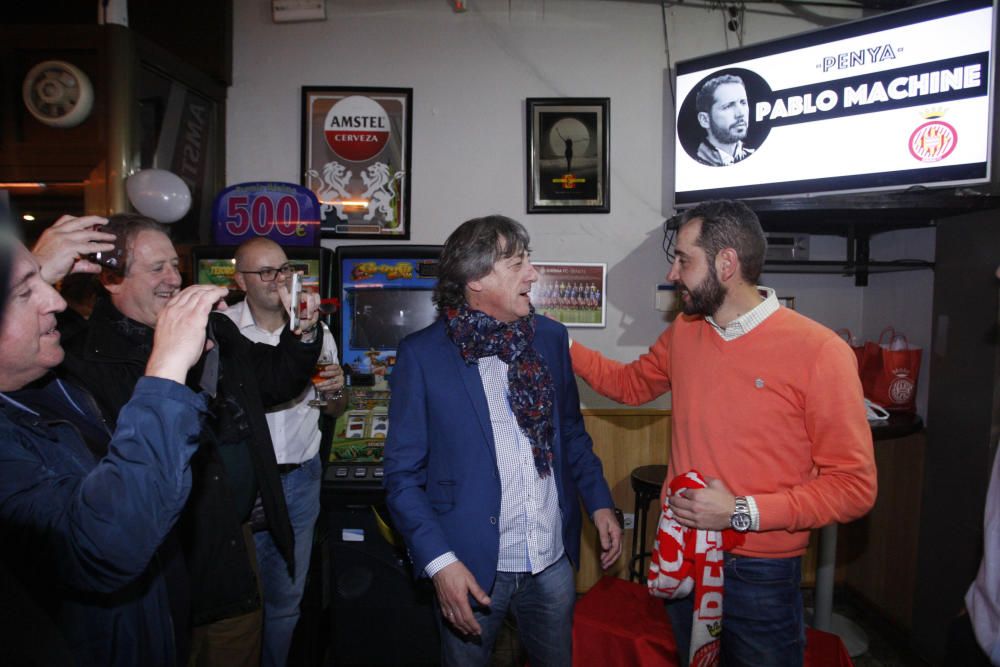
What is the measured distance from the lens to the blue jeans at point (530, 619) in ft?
5.26

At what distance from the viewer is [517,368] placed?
65.7 inches

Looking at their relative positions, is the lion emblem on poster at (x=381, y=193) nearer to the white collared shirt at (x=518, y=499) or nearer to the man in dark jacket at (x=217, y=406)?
the man in dark jacket at (x=217, y=406)

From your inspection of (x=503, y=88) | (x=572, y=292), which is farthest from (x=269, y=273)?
(x=503, y=88)

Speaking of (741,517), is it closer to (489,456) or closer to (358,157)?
(489,456)

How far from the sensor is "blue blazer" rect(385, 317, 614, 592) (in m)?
1.52

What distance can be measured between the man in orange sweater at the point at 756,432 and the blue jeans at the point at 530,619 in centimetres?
36

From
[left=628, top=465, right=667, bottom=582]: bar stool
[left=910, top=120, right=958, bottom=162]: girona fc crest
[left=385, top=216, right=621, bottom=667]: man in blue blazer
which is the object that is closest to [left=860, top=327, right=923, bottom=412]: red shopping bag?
[left=910, top=120, right=958, bottom=162]: girona fc crest

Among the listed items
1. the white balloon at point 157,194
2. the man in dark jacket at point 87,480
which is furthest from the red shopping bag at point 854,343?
the white balloon at point 157,194

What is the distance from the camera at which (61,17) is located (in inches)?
138

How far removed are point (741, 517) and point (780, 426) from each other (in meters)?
0.27

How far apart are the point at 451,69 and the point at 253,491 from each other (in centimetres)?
279

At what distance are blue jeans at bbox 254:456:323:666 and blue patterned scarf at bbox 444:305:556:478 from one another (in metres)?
1.22

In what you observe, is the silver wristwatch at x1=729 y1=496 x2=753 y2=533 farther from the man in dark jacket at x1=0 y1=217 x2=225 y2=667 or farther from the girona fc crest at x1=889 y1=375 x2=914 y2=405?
the girona fc crest at x1=889 y1=375 x2=914 y2=405

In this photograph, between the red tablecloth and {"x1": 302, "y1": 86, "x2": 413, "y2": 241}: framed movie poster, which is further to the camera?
{"x1": 302, "y1": 86, "x2": 413, "y2": 241}: framed movie poster
